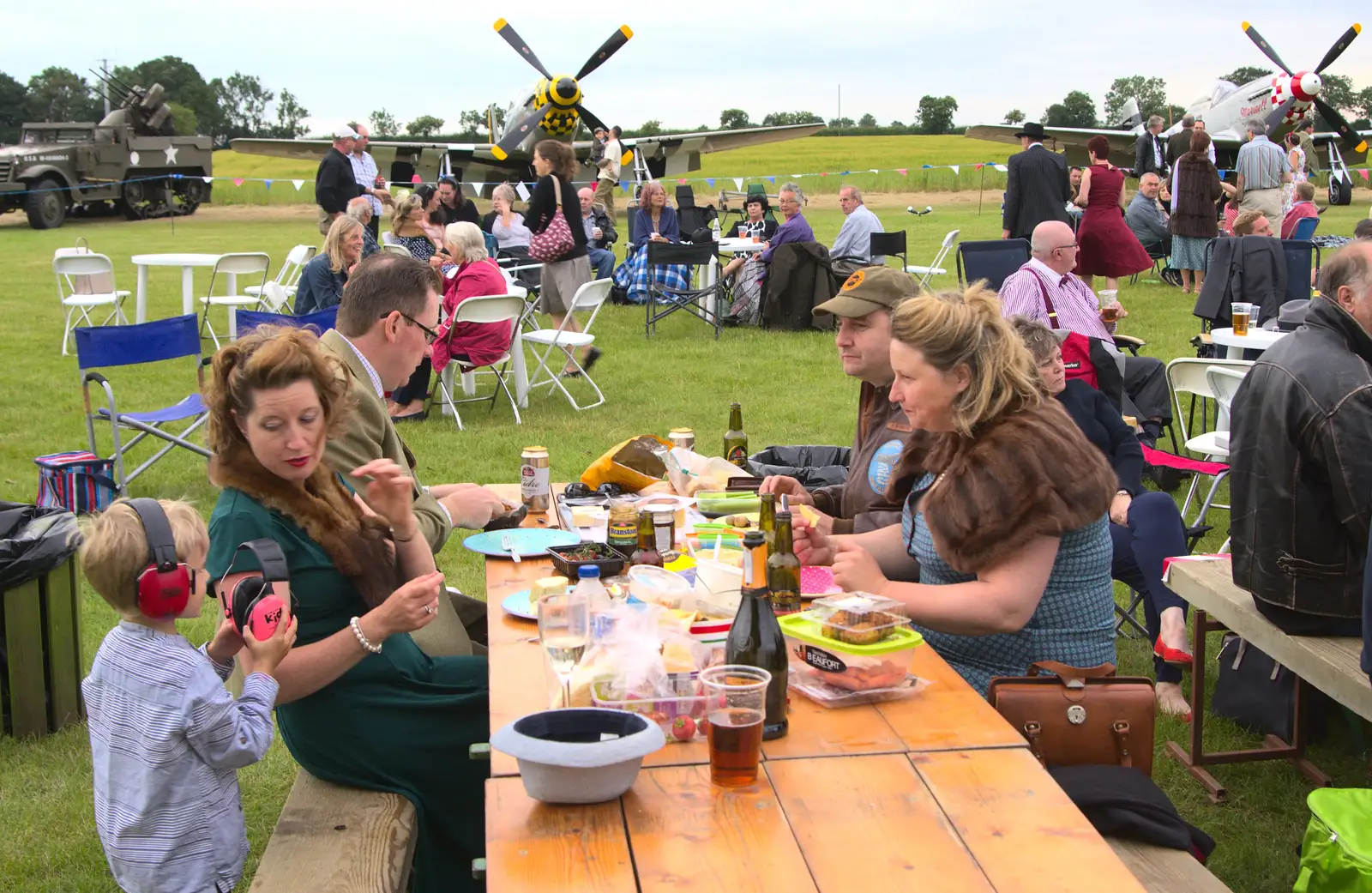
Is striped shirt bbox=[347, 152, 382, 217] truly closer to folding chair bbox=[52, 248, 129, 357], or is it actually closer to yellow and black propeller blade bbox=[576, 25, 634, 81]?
folding chair bbox=[52, 248, 129, 357]

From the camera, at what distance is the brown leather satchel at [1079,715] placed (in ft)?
7.45

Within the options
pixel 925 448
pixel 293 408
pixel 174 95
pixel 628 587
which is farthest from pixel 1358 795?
pixel 174 95

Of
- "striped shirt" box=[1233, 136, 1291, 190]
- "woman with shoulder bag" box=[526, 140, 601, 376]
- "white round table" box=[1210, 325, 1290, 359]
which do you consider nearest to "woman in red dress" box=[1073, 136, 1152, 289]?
"striped shirt" box=[1233, 136, 1291, 190]

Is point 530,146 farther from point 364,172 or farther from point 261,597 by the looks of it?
point 261,597

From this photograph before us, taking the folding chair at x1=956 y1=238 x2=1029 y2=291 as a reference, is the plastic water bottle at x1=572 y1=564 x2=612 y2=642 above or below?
below

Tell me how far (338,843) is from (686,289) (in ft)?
33.2

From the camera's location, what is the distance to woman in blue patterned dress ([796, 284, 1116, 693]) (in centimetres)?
238

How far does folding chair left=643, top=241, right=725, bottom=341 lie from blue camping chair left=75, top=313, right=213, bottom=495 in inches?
210

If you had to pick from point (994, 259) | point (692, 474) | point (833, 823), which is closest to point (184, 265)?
point (994, 259)

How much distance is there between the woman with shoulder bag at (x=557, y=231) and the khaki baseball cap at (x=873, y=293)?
599cm

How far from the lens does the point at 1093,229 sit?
11406 millimetres

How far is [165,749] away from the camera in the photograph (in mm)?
2186

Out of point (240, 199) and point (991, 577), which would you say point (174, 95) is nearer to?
point (240, 199)

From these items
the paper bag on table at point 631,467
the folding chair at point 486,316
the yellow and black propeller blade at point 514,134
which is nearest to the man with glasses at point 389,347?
the paper bag on table at point 631,467
